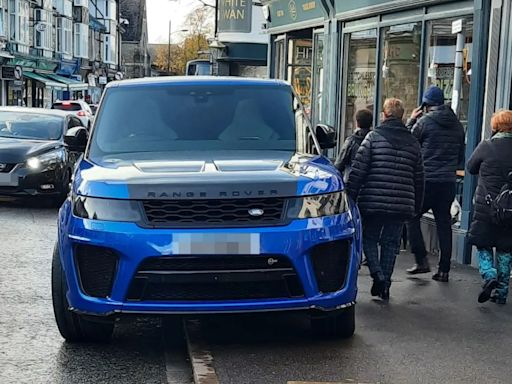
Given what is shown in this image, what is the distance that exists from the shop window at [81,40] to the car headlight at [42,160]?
53803mm

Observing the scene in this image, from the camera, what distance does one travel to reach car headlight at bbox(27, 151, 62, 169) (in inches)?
530

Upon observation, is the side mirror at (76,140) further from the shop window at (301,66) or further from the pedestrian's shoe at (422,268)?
the shop window at (301,66)

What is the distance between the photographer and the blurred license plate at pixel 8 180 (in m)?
13.3

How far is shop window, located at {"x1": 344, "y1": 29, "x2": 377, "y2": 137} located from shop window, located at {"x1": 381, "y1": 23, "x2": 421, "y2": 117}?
383 mm

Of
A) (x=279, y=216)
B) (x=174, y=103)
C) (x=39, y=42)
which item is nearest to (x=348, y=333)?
(x=279, y=216)

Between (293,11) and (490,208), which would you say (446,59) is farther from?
(293,11)

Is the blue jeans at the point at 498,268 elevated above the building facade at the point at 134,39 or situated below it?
below

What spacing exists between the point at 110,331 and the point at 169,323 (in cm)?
76

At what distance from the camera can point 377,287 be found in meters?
7.20

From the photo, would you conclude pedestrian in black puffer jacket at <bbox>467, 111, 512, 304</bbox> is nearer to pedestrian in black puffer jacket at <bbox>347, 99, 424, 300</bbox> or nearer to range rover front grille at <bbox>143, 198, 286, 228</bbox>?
pedestrian in black puffer jacket at <bbox>347, 99, 424, 300</bbox>

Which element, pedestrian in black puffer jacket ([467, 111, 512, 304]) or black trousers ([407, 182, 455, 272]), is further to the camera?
black trousers ([407, 182, 455, 272])

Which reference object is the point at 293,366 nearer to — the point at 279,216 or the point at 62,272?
the point at 279,216

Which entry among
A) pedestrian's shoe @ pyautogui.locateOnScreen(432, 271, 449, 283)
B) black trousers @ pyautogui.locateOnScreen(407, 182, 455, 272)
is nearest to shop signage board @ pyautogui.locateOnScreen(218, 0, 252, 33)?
black trousers @ pyautogui.locateOnScreen(407, 182, 455, 272)

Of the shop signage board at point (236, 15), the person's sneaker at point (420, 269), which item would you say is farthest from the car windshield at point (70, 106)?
the person's sneaker at point (420, 269)
